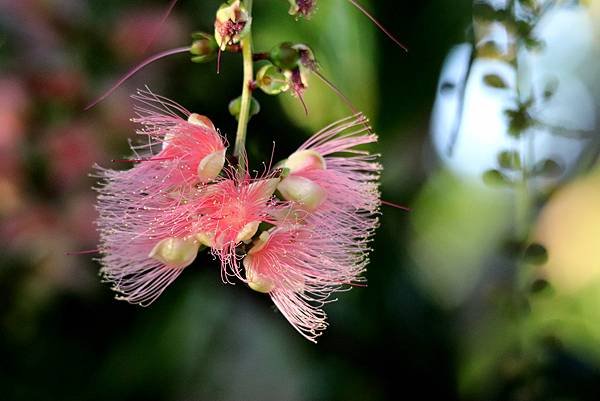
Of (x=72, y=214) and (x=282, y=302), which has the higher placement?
(x=282, y=302)

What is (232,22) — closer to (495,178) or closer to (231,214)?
(231,214)

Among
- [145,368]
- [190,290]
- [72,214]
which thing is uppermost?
[72,214]

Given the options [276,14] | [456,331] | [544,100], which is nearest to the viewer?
[544,100]

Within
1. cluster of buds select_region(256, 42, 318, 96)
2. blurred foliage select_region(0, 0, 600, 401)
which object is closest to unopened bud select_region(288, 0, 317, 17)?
cluster of buds select_region(256, 42, 318, 96)

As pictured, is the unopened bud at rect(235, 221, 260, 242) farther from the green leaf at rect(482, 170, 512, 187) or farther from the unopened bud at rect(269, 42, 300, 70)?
the green leaf at rect(482, 170, 512, 187)

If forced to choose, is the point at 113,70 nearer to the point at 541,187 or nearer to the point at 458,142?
the point at 458,142

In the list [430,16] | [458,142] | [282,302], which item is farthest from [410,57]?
[282,302]

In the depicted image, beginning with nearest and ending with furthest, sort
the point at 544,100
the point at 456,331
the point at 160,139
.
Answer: the point at 160,139 → the point at 544,100 → the point at 456,331
